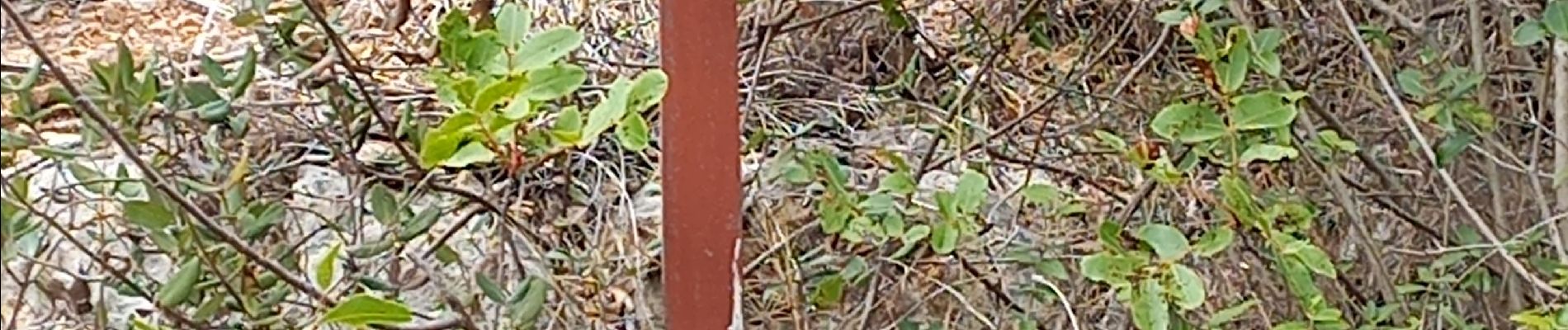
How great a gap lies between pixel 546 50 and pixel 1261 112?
0.54 m

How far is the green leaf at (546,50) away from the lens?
0.86 meters

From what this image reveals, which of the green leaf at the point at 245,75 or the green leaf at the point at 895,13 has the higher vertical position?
the green leaf at the point at 245,75

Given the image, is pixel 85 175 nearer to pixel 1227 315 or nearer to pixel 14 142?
pixel 14 142

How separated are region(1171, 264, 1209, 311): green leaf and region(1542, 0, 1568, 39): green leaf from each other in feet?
1.09

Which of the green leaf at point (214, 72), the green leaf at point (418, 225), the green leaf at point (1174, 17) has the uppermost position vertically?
the green leaf at point (214, 72)

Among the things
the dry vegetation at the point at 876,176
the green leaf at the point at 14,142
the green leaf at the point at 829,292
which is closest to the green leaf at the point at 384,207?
the dry vegetation at the point at 876,176

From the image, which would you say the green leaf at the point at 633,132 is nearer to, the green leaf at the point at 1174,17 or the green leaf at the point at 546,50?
the green leaf at the point at 546,50

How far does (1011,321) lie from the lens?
56.3 inches

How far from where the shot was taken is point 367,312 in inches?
34.4

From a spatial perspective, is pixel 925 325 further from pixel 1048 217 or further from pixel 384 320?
pixel 384 320

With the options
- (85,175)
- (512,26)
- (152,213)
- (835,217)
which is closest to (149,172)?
(152,213)

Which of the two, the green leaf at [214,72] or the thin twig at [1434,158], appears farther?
the thin twig at [1434,158]

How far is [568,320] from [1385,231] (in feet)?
2.67

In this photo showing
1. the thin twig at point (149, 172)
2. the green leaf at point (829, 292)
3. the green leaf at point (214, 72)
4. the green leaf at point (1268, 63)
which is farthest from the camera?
the green leaf at point (829, 292)
